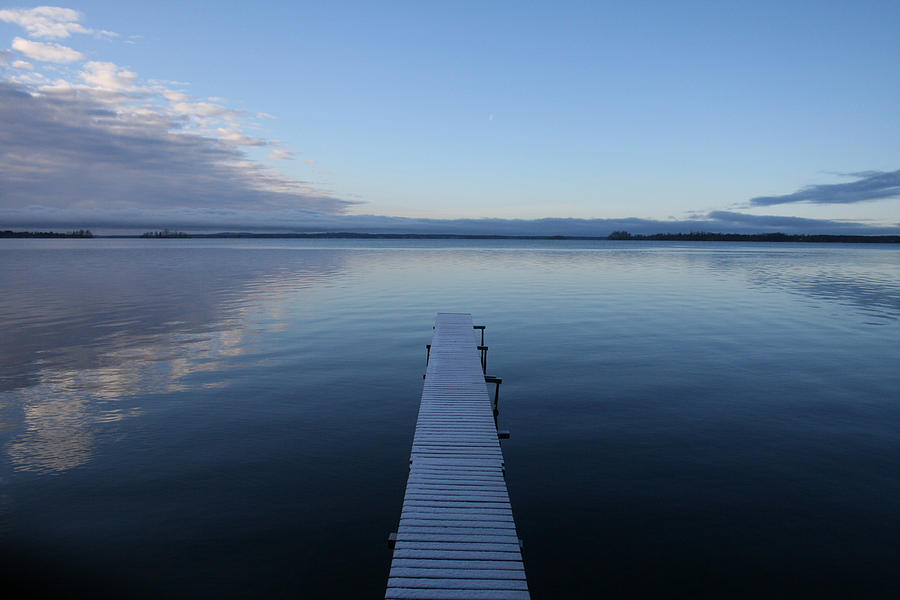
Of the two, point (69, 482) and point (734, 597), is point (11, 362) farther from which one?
point (734, 597)

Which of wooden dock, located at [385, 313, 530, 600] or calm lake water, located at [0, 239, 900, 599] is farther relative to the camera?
calm lake water, located at [0, 239, 900, 599]

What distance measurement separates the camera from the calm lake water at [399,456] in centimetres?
893

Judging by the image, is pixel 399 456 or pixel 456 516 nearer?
pixel 456 516

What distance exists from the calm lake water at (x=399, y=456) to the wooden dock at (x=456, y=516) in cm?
134

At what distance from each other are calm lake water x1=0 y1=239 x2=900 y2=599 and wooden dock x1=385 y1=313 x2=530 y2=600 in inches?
52.9

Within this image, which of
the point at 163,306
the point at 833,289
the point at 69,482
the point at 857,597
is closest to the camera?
the point at 857,597

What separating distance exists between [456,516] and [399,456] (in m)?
4.71

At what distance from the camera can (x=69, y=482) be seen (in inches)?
Answer: 446

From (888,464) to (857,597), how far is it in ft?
19.3

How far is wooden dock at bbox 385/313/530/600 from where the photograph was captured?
7.08 m

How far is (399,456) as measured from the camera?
513 inches

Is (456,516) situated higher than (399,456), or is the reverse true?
(456,516)

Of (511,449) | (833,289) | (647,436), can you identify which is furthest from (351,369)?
(833,289)

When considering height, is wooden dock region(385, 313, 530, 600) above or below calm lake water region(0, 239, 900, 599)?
above
